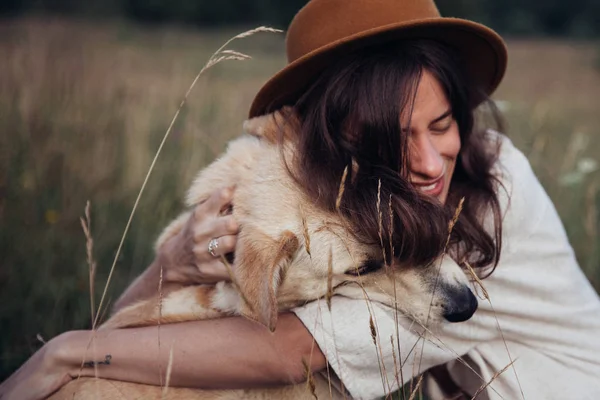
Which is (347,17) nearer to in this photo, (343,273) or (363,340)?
(343,273)

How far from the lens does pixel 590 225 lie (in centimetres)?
369

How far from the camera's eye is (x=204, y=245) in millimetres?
2111

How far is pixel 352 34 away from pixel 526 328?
1163 millimetres

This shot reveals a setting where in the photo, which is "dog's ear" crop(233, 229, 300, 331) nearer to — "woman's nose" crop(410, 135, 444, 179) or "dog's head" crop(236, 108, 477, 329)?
"dog's head" crop(236, 108, 477, 329)

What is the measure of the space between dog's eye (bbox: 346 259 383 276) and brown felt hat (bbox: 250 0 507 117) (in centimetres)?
70

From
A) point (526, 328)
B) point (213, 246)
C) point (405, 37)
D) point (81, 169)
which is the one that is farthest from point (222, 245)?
point (81, 169)

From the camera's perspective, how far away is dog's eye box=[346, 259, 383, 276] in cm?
200

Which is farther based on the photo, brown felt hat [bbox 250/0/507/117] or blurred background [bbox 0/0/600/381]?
blurred background [bbox 0/0/600/381]

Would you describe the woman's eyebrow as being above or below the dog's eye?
above

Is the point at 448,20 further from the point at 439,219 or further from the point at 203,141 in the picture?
the point at 203,141

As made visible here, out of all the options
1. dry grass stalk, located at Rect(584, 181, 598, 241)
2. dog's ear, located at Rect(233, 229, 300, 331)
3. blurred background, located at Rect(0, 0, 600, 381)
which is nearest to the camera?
dog's ear, located at Rect(233, 229, 300, 331)

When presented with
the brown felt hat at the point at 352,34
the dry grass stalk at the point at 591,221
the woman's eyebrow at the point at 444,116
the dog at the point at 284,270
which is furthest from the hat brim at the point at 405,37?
the dry grass stalk at the point at 591,221

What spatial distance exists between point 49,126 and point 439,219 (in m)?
3.05

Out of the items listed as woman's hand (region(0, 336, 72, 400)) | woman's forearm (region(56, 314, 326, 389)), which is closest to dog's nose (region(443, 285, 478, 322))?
woman's forearm (region(56, 314, 326, 389))
